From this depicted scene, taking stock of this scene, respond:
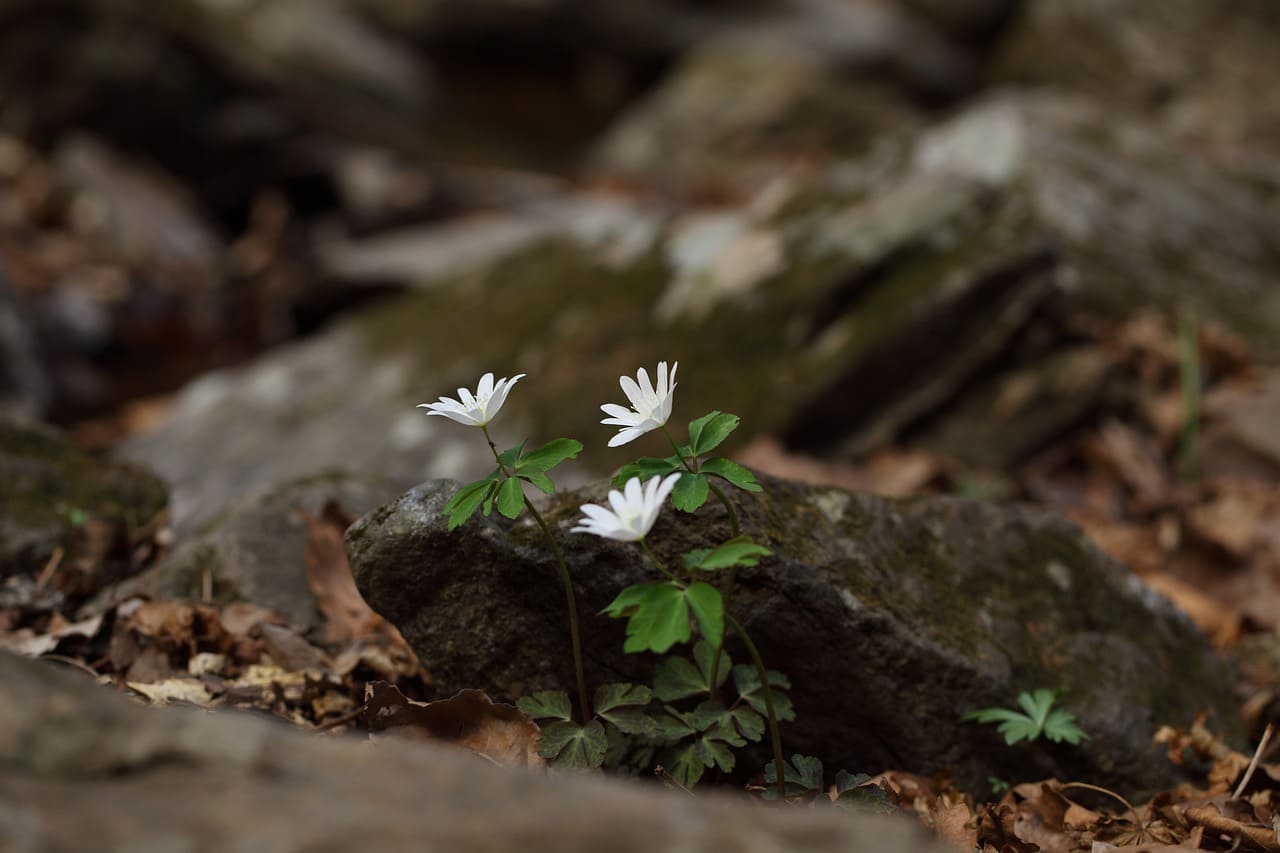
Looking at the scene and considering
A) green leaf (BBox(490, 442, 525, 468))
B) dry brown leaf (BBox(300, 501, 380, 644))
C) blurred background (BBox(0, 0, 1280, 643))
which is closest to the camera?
green leaf (BBox(490, 442, 525, 468))

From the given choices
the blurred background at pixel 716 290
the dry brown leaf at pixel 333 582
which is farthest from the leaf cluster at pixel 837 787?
the blurred background at pixel 716 290

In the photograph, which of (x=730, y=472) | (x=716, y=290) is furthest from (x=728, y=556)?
(x=716, y=290)

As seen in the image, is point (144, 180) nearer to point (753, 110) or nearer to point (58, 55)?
point (58, 55)

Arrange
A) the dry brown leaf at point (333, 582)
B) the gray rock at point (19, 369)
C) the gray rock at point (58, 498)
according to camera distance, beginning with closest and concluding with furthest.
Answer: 1. the dry brown leaf at point (333, 582)
2. the gray rock at point (58, 498)
3. the gray rock at point (19, 369)

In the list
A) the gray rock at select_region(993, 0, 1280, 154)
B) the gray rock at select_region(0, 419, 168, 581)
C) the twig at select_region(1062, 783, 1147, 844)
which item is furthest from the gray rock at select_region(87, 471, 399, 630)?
Result: the gray rock at select_region(993, 0, 1280, 154)

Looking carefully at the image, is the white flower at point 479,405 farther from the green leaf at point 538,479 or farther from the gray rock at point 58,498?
the gray rock at point 58,498

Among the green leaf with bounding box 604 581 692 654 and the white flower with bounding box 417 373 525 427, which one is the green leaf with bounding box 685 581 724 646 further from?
the white flower with bounding box 417 373 525 427
